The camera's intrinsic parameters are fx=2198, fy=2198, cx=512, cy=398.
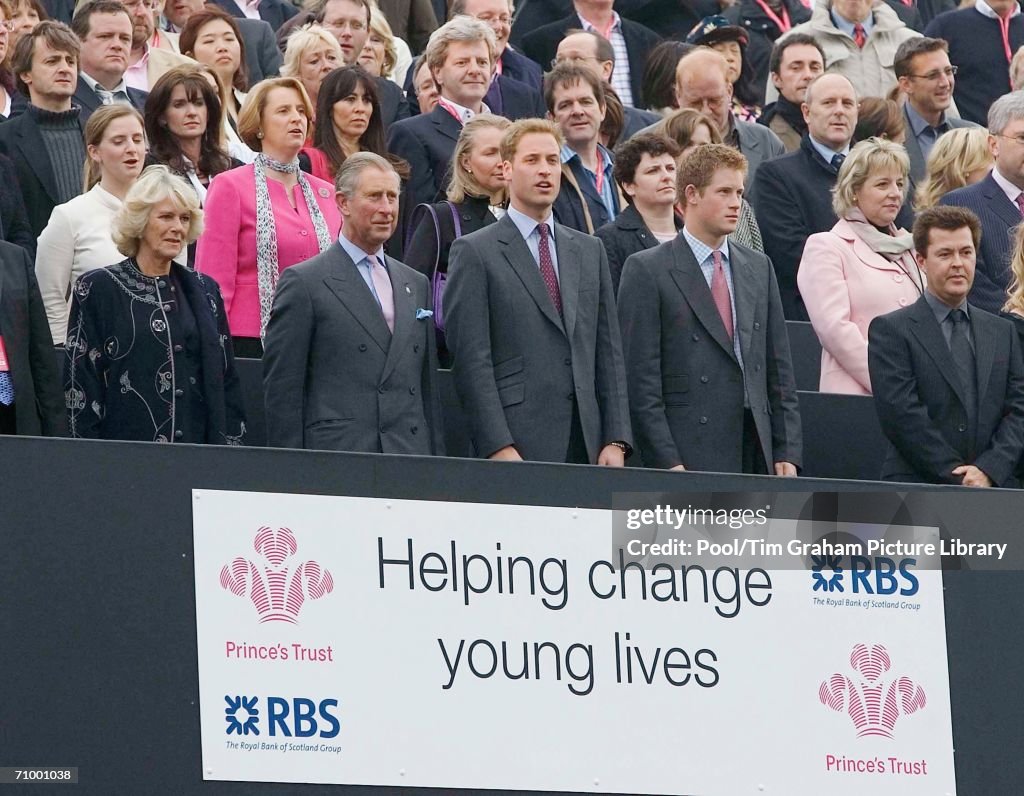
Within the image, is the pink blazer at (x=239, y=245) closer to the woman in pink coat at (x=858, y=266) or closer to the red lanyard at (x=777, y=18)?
the woman in pink coat at (x=858, y=266)

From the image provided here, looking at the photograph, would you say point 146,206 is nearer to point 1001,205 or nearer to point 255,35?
point 1001,205

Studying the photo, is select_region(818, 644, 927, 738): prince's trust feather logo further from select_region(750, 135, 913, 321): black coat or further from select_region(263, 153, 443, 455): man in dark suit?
select_region(750, 135, 913, 321): black coat

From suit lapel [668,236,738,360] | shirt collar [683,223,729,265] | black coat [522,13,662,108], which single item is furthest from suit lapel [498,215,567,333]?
black coat [522,13,662,108]

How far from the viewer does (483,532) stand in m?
7.62

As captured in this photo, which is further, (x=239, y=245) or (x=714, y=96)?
(x=714, y=96)

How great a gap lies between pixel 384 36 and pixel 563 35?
5.59ft

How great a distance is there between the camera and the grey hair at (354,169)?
337 inches

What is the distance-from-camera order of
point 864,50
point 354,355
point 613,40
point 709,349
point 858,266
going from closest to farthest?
point 354,355
point 709,349
point 858,266
point 613,40
point 864,50

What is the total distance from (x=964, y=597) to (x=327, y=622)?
235 centimetres

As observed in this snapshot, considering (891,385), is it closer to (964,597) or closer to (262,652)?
(964,597)

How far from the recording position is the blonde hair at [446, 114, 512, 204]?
9.62 meters

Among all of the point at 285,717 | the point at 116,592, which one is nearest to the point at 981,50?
the point at 285,717

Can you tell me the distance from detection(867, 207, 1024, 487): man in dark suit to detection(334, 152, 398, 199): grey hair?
214cm

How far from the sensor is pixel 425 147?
35.5 ft
